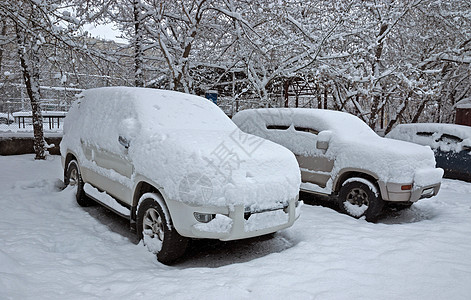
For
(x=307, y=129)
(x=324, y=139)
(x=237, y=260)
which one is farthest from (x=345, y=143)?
(x=237, y=260)

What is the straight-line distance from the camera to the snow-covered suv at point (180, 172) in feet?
10.8

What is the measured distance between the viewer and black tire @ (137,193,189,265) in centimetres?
348

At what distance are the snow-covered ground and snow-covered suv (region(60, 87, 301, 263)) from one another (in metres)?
0.36

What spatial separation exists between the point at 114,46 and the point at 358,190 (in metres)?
8.67

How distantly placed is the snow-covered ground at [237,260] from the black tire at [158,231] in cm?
12

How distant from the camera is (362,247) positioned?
12.9 feet

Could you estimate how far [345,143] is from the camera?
5598 millimetres

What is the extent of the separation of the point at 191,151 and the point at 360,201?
330 cm

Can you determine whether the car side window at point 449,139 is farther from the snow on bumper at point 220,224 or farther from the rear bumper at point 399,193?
the snow on bumper at point 220,224

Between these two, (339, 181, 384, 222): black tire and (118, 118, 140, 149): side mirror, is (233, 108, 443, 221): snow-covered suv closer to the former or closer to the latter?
(339, 181, 384, 222): black tire

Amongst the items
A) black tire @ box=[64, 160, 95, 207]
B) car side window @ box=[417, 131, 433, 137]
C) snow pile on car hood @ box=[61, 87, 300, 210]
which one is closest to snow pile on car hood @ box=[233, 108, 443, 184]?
snow pile on car hood @ box=[61, 87, 300, 210]

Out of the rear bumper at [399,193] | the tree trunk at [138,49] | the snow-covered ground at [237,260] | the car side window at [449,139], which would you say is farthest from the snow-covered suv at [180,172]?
the car side window at [449,139]

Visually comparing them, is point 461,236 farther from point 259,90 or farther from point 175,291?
point 259,90

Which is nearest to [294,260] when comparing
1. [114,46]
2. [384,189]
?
[384,189]
